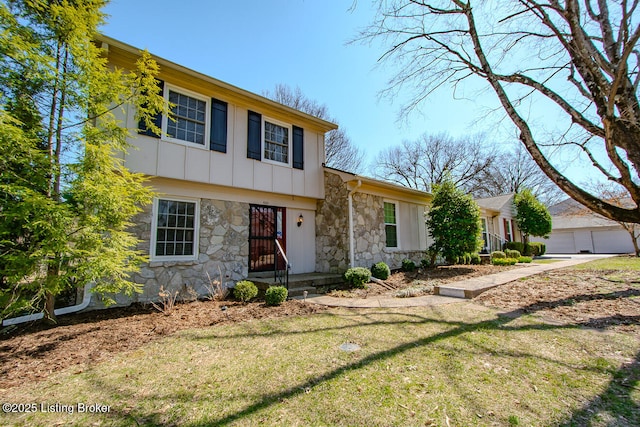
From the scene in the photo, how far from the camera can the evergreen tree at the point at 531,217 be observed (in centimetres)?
1716

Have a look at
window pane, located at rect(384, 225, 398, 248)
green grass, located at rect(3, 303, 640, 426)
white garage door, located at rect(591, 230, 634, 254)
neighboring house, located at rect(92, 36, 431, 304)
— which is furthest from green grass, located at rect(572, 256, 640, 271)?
white garage door, located at rect(591, 230, 634, 254)

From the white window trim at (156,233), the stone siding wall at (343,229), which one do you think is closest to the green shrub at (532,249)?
the stone siding wall at (343,229)

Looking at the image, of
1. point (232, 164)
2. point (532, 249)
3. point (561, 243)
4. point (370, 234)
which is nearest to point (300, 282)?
point (370, 234)

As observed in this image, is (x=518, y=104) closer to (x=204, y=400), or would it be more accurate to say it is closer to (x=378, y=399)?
(x=378, y=399)

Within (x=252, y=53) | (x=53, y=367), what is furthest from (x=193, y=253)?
(x=252, y=53)

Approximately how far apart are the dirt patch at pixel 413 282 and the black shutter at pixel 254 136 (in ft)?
13.5

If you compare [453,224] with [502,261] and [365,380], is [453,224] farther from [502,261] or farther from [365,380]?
[365,380]

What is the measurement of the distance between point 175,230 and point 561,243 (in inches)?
1214

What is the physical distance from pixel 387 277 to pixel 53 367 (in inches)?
273

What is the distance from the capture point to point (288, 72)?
32.9 ft

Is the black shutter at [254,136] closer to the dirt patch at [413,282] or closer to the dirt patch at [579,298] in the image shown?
the dirt patch at [413,282]

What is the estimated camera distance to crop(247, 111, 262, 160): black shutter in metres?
7.41

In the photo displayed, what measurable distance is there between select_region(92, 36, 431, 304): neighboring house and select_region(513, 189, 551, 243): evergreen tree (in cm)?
1255

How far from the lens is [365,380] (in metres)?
2.70
